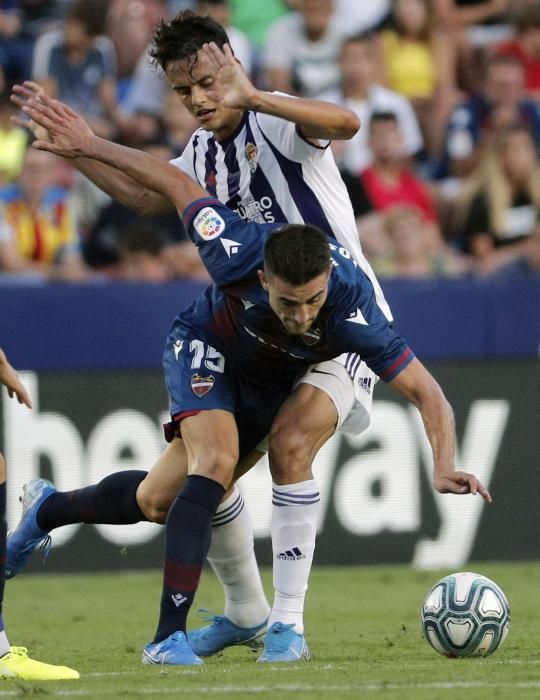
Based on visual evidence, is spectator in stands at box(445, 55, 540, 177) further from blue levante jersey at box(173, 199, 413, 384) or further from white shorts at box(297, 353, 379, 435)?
blue levante jersey at box(173, 199, 413, 384)

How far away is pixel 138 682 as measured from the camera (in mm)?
4867

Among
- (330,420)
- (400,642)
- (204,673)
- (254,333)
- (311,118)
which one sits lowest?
(400,642)

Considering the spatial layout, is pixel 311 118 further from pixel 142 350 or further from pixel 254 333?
pixel 142 350

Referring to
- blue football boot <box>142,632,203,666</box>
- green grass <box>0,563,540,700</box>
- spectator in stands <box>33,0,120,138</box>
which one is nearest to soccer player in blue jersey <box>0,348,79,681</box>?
green grass <box>0,563,540,700</box>

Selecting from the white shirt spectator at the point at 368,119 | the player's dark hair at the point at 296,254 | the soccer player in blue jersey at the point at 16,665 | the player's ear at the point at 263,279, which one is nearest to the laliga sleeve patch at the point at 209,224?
the player's ear at the point at 263,279

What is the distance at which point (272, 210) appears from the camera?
598 centimetres

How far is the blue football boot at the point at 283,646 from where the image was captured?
563cm

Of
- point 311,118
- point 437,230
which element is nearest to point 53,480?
point 437,230

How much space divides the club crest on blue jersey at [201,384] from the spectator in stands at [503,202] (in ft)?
18.8

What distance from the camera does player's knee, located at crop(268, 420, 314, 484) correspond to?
579 centimetres

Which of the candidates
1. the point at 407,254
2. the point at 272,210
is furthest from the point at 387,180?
the point at 272,210

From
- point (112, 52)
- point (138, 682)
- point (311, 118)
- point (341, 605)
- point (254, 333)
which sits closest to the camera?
point (138, 682)

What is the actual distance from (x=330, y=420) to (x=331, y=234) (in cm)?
77

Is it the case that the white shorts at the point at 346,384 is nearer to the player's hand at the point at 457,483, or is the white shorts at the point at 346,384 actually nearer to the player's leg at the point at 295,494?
the player's leg at the point at 295,494
